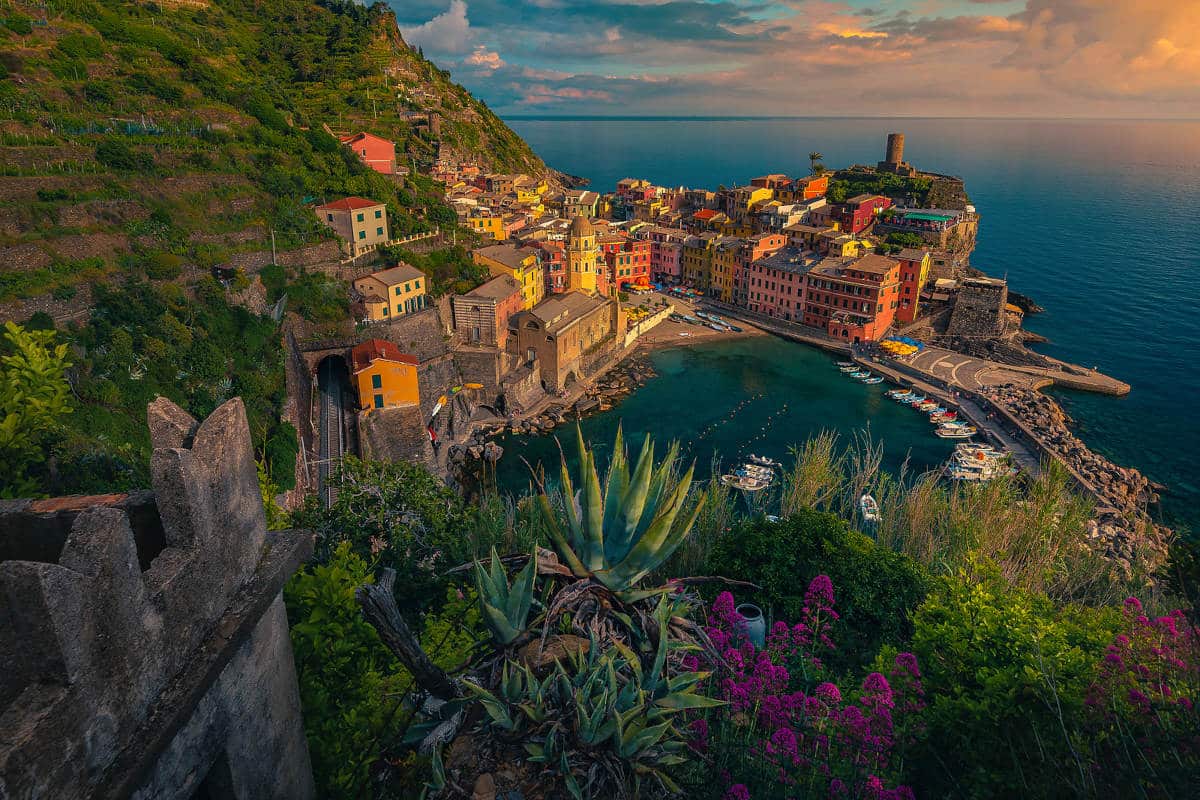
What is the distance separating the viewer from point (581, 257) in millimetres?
41031

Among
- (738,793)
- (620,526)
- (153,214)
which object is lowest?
(738,793)

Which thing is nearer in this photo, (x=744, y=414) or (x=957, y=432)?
(x=957, y=432)

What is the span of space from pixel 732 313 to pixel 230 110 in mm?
33768

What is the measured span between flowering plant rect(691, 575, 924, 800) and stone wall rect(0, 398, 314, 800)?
2.62 metres

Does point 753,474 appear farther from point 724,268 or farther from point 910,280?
point 724,268

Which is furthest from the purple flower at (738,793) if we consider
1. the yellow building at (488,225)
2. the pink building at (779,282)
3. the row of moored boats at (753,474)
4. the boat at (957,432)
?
the yellow building at (488,225)

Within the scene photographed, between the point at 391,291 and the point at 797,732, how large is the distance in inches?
1073

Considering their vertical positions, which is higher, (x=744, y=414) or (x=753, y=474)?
(x=744, y=414)

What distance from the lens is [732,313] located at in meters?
47.3

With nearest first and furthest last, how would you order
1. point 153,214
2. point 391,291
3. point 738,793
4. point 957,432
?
point 738,793, point 153,214, point 391,291, point 957,432

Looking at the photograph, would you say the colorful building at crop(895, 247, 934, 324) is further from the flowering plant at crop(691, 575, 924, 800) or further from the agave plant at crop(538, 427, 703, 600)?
the agave plant at crop(538, 427, 703, 600)

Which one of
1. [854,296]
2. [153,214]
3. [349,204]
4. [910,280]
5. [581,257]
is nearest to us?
[153,214]

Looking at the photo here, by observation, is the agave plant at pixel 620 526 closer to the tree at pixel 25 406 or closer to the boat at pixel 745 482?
the tree at pixel 25 406

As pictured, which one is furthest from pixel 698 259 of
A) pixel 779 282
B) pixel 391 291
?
pixel 391 291
